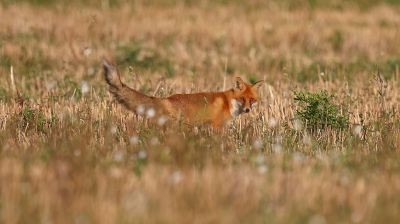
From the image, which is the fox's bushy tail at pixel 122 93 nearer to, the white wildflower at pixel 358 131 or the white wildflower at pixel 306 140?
the white wildflower at pixel 306 140

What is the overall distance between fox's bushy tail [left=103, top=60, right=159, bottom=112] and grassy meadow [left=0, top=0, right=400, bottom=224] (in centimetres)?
23

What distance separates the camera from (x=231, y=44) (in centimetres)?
1741

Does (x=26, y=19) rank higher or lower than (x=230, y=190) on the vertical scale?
higher

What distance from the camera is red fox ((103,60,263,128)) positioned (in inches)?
328

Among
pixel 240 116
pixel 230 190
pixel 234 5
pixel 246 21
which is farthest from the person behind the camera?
pixel 234 5

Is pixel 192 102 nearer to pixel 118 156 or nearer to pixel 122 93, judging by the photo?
pixel 122 93

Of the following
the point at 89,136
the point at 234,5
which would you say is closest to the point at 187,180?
the point at 89,136

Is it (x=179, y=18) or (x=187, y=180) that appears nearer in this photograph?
(x=187, y=180)

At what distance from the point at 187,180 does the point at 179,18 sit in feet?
46.1

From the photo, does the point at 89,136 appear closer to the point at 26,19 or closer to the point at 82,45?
the point at 82,45

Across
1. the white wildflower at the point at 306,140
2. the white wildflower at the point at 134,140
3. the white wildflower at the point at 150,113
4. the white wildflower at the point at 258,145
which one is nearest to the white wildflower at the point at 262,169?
the white wildflower at the point at 258,145

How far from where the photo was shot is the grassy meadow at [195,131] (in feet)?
17.0

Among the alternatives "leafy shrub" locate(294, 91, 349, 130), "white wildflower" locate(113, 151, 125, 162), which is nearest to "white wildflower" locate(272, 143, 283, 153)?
"white wildflower" locate(113, 151, 125, 162)

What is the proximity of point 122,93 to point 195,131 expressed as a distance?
1.01m
